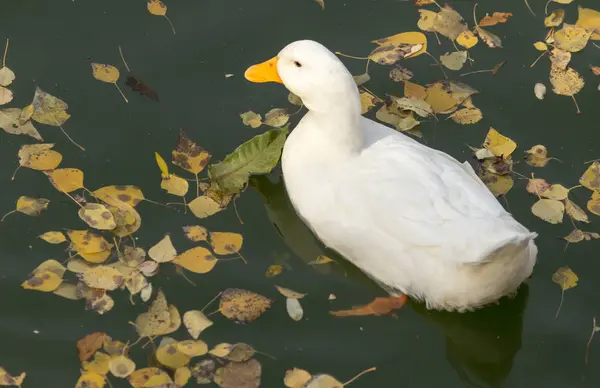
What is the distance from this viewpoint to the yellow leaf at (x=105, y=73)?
5312mm

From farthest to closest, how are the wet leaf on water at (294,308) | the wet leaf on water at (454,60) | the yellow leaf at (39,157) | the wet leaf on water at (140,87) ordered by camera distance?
1. the wet leaf on water at (454,60)
2. the wet leaf on water at (140,87)
3. the yellow leaf at (39,157)
4. the wet leaf on water at (294,308)

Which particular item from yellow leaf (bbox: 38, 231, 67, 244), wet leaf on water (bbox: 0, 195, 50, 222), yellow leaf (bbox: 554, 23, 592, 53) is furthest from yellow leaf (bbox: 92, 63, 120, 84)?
yellow leaf (bbox: 554, 23, 592, 53)

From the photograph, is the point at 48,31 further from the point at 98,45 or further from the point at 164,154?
the point at 164,154

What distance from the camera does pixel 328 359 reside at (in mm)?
4285

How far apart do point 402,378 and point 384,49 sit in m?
2.03

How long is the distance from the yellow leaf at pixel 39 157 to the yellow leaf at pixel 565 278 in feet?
8.09

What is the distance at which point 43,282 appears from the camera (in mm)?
4414

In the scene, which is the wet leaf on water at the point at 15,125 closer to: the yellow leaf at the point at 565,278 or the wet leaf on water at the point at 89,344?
the wet leaf on water at the point at 89,344

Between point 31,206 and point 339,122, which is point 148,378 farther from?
point 339,122

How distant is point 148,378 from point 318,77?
4.85ft

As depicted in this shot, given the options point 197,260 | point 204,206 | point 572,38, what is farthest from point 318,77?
point 572,38

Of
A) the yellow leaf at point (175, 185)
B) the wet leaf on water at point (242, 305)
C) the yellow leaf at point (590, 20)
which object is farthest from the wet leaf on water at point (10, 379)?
the yellow leaf at point (590, 20)

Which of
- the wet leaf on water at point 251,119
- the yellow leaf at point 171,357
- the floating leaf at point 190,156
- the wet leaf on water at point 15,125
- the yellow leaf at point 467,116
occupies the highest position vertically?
the wet leaf on water at point 15,125

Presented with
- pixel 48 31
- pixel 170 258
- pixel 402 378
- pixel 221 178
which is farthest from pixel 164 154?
pixel 402 378
